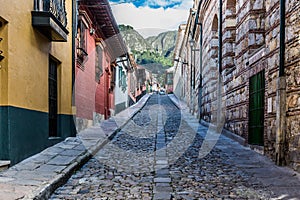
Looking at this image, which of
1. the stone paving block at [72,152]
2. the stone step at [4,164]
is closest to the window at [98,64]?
the stone paving block at [72,152]

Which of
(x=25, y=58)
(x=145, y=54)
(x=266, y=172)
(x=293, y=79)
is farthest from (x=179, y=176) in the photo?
(x=145, y=54)

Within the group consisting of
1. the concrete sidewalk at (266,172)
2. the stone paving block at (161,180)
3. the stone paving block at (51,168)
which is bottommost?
the stone paving block at (161,180)

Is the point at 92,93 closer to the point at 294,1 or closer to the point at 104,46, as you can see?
the point at 104,46

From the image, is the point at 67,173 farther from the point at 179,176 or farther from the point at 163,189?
the point at 179,176

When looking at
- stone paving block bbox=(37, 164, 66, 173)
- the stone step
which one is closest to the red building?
stone paving block bbox=(37, 164, 66, 173)

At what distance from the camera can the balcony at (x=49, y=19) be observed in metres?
5.33

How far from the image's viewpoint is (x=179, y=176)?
14.8 ft

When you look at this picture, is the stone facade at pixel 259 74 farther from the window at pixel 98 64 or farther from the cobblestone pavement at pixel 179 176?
the window at pixel 98 64

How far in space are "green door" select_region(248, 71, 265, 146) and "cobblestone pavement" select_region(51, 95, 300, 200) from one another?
1.09ft

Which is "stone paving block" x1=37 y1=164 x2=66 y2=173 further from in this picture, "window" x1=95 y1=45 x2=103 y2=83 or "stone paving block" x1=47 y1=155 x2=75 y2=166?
"window" x1=95 y1=45 x2=103 y2=83

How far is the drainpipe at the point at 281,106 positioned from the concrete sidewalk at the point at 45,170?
3.20m

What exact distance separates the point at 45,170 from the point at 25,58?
73.2 inches

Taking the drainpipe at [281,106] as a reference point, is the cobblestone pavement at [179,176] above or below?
below

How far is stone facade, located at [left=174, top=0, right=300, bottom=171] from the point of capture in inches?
184
